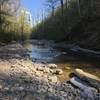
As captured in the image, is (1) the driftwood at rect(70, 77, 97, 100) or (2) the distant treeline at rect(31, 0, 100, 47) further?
(2) the distant treeline at rect(31, 0, 100, 47)

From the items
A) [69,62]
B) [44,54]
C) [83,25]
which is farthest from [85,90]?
[83,25]

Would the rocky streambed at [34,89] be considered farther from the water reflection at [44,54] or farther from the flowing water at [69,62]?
the water reflection at [44,54]

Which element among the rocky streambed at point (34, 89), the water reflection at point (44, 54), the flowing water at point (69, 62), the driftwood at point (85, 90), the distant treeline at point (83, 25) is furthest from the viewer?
the distant treeline at point (83, 25)

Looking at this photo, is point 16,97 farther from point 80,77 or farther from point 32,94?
point 80,77

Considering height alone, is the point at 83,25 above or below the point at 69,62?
above

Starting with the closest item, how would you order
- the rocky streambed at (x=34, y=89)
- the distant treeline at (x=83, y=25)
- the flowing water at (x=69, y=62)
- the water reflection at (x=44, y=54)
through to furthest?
the rocky streambed at (x=34, y=89) < the flowing water at (x=69, y=62) < the water reflection at (x=44, y=54) < the distant treeline at (x=83, y=25)

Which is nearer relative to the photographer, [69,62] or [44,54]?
[69,62]

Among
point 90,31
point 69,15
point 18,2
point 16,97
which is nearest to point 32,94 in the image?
point 16,97

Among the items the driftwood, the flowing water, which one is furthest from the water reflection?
the driftwood

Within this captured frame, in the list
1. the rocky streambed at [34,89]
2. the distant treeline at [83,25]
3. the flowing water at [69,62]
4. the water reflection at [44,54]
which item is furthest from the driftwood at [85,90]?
the distant treeline at [83,25]

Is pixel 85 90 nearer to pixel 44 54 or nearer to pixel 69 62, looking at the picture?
pixel 69 62

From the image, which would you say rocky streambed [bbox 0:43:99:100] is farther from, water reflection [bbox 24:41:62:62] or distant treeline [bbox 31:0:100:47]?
distant treeline [bbox 31:0:100:47]

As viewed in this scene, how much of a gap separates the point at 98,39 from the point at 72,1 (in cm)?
2772

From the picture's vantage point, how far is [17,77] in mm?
11523
